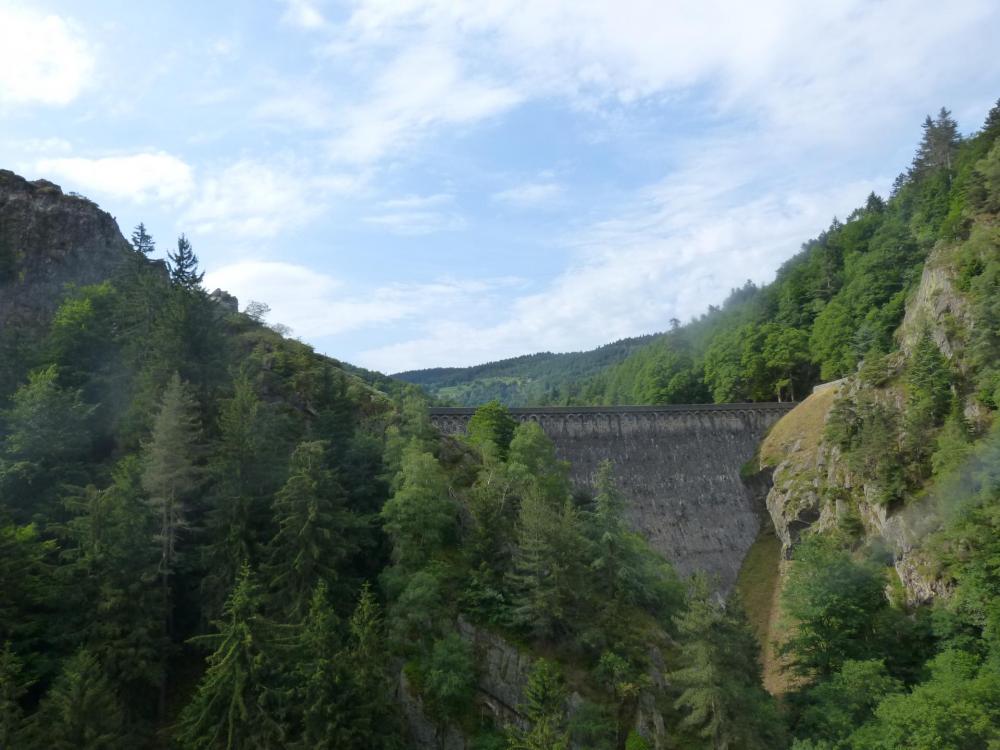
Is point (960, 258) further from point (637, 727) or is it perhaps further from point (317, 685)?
point (317, 685)

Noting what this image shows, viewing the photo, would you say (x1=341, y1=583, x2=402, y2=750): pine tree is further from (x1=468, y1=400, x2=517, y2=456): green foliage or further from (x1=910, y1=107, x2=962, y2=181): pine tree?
(x1=910, y1=107, x2=962, y2=181): pine tree

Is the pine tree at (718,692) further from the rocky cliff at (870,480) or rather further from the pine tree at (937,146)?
the pine tree at (937,146)

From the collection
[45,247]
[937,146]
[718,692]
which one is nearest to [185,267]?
[45,247]

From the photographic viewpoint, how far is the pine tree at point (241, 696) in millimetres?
21641

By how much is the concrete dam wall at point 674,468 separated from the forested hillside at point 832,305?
1742 centimetres

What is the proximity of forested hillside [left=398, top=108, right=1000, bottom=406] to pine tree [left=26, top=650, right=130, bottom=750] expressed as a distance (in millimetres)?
66489

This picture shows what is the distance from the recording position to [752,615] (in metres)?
49.5

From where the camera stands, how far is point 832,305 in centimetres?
7762

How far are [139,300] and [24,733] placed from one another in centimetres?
2823

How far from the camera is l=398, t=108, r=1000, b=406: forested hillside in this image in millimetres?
69812

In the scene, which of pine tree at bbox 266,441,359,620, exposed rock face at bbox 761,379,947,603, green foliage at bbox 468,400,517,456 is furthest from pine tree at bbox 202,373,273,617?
exposed rock face at bbox 761,379,947,603

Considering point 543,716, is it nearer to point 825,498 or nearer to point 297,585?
point 297,585

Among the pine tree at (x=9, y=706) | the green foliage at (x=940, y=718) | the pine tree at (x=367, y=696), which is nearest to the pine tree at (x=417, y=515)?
the pine tree at (x=367, y=696)

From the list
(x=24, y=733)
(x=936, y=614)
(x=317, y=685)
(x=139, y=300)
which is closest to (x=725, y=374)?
(x=936, y=614)
